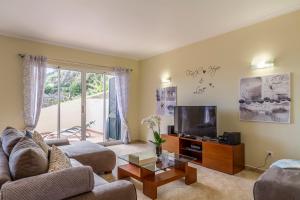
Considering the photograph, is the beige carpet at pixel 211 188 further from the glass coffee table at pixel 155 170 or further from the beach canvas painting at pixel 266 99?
the beach canvas painting at pixel 266 99

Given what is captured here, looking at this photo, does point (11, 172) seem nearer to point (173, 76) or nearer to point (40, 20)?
point (40, 20)

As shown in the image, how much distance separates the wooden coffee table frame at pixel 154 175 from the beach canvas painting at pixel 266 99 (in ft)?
4.96

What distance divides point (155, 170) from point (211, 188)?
0.87m

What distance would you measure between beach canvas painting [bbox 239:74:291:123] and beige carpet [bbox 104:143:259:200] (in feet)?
3.27

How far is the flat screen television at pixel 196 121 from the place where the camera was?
3.62 metres

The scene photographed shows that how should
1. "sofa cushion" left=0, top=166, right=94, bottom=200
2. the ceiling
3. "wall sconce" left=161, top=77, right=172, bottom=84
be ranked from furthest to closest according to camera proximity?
"wall sconce" left=161, top=77, right=172, bottom=84
the ceiling
"sofa cushion" left=0, top=166, right=94, bottom=200

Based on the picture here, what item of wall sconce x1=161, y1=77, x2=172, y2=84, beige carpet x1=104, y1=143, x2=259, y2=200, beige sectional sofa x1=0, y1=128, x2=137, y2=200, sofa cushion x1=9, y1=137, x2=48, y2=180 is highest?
wall sconce x1=161, y1=77, x2=172, y2=84

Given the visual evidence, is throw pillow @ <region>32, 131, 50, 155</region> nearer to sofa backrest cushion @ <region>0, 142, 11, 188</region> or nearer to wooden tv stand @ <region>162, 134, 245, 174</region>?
sofa backrest cushion @ <region>0, 142, 11, 188</region>

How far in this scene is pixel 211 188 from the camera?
2.69m

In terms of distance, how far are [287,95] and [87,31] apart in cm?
367

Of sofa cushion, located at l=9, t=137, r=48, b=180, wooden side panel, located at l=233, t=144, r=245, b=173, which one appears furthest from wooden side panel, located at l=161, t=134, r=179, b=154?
sofa cushion, located at l=9, t=137, r=48, b=180

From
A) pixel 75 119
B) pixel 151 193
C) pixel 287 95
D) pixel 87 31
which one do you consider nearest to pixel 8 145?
pixel 151 193

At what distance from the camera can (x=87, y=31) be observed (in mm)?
3762

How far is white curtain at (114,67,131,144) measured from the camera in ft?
17.8
